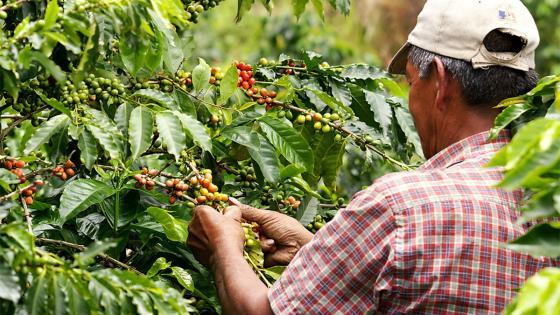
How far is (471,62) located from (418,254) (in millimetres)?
579

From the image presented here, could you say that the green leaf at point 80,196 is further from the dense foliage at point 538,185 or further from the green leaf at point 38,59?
the dense foliage at point 538,185

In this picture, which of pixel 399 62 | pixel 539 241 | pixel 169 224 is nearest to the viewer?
pixel 539 241

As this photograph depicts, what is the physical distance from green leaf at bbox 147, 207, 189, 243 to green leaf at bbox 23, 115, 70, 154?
1.04 feet

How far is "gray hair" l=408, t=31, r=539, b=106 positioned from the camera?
238 centimetres

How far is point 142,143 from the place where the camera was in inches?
96.5

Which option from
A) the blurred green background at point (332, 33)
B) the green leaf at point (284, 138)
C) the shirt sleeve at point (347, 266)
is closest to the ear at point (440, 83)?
the shirt sleeve at point (347, 266)

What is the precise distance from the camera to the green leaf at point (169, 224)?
248cm

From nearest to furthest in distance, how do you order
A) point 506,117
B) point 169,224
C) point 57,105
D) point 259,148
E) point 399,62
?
point 506,117 < point 57,105 < point 169,224 < point 259,148 < point 399,62

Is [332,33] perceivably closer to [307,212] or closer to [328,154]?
[328,154]

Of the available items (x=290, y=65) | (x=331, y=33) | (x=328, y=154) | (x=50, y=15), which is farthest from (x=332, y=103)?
(x=331, y=33)

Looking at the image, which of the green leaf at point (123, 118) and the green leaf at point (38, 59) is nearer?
the green leaf at point (38, 59)

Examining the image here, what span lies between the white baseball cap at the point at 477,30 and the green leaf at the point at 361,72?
25.2 inches

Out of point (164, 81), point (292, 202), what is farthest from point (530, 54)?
point (164, 81)

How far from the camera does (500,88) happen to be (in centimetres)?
239
